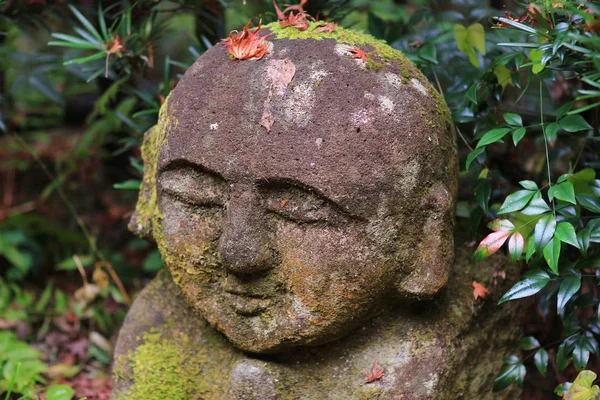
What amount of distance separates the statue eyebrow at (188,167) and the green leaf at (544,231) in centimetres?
104

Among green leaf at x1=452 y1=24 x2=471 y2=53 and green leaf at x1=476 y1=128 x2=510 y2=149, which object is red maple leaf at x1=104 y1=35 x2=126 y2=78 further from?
green leaf at x1=476 y1=128 x2=510 y2=149

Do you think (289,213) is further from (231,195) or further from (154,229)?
(154,229)

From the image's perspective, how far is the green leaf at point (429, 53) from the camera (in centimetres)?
268

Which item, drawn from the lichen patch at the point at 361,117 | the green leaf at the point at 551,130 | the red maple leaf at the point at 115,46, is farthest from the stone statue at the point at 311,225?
the red maple leaf at the point at 115,46

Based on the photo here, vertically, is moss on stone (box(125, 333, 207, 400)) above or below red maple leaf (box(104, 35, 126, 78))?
below

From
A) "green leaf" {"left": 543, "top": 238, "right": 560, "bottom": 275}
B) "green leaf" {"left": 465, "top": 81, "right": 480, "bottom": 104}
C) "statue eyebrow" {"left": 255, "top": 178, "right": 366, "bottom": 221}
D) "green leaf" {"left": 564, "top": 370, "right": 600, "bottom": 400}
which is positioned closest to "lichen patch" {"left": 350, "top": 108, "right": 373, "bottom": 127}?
"statue eyebrow" {"left": 255, "top": 178, "right": 366, "bottom": 221}

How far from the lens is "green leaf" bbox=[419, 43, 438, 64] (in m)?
2.68

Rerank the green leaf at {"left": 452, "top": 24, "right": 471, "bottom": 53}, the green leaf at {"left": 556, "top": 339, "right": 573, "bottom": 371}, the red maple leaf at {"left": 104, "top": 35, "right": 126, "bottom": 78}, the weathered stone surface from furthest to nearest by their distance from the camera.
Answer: the red maple leaf at {"left": 104, "top": 35, "right": 126, "bottom": 78} → the green leaf at {"left": 452, "top": 24, "right": 471, "bottom": 53} → the green leaf at {"left": 556, "top": 339, "right": 573, "bottom": 371} → the weathered stone surface

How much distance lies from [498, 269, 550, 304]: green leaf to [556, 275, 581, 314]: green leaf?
63 millimetres

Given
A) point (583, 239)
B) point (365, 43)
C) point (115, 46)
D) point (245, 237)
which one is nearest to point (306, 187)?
point (245, 237)

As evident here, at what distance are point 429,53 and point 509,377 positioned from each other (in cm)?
139

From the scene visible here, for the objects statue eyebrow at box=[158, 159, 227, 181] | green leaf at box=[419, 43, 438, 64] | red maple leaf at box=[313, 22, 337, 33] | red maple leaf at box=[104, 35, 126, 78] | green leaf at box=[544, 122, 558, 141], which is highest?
red maple leaf at box=[313, 22, 337, 33]

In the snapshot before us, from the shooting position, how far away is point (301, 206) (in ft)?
6.43

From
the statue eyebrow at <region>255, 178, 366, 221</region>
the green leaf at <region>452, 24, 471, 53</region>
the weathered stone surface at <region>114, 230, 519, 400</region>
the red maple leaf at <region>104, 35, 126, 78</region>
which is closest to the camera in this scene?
the statue eyebrow at <region>255, 178, 366, 221</region>
